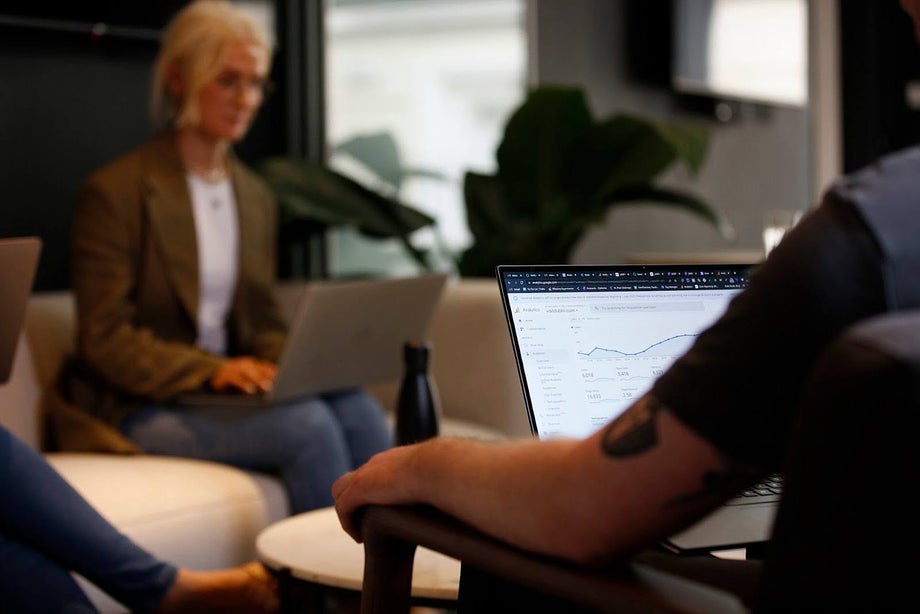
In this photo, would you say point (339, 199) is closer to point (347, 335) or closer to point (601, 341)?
point (347, 335)

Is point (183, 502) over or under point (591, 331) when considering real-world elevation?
under

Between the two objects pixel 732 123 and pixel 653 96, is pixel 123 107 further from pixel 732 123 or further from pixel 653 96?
pixel 732 123

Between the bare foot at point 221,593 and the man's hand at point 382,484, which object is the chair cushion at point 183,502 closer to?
the bare foot at point 221,593

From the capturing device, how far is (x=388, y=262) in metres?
4.46

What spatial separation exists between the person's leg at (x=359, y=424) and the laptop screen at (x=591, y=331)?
1.49 meters

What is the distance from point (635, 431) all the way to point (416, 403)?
1.24m

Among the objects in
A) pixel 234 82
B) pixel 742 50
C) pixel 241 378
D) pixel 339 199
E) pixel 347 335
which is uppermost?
pixel 742 50

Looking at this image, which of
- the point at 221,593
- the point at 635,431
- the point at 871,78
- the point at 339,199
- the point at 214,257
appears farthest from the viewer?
the point at 871,78

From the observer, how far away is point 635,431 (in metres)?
0.93

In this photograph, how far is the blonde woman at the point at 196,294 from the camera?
2689mm

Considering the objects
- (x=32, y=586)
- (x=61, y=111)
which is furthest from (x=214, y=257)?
(x=32, y=586)

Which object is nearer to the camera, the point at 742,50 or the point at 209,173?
the point at 209,173

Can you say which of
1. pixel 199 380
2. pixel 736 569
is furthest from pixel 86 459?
pixel 736 569

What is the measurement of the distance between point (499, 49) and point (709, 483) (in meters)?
3.78
